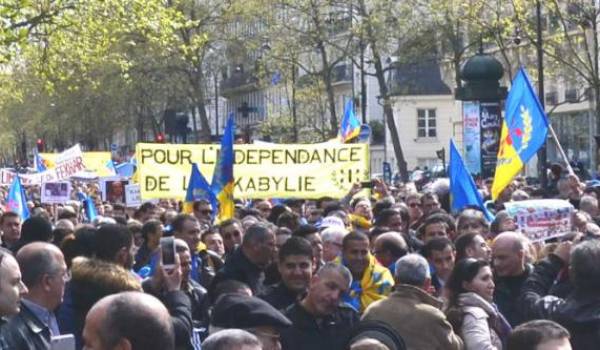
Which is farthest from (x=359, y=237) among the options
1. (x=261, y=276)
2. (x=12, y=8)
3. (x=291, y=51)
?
(x=291, y=51)

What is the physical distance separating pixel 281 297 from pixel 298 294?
0.11 meters

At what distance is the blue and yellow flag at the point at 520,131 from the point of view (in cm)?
1564

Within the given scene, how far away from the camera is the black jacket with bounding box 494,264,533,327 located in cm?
905

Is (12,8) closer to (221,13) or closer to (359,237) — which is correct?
(359,237)

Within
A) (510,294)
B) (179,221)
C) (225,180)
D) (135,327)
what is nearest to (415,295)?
(510,294)

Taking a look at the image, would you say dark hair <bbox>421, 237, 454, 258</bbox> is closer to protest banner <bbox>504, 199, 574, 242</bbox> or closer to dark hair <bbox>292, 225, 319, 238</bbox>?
dark hair <bbox>292, 225, 319, 238</bbox>

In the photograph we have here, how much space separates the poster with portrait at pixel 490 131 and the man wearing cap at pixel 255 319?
17795 mm

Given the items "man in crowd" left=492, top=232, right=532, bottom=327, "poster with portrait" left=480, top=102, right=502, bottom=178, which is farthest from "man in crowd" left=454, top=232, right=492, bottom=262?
"poster with portrait" left=480, top=102, right=502, bottom=178

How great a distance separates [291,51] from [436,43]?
4.72 meters

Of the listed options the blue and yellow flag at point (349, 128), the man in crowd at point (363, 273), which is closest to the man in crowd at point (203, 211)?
the man in crowd at point (363, 273)

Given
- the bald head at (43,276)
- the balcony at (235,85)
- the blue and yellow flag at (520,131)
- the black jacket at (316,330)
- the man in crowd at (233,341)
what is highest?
the balcony at (235,85)

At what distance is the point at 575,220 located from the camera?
39.1ft

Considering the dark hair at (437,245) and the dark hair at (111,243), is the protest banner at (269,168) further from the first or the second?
the dark hair at (111,243)

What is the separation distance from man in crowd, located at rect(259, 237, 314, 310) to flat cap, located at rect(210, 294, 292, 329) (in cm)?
255
